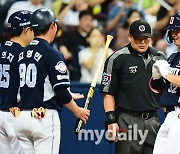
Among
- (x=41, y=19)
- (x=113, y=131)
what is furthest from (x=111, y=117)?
(x=41, y=19)

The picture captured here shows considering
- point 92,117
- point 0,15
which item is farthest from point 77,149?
point 0,15

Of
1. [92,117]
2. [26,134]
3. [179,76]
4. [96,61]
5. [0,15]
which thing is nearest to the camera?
[179,76]

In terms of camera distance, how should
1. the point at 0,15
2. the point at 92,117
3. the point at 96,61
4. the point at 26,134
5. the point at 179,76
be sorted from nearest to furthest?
the point at 179,76, the point at 26,134, the point at 92,117, the point at 96,61, the point at 0,15

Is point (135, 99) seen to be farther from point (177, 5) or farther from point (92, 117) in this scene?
point (177, 5)

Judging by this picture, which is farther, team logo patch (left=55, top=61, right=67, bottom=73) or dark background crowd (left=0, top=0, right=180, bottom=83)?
dark background crowd (left=0, top=0, right=180, bottom=83)

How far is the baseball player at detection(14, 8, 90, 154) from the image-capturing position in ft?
23.0

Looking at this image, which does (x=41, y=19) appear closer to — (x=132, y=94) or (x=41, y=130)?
(x=41, y=130)

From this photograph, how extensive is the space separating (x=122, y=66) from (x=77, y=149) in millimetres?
1977

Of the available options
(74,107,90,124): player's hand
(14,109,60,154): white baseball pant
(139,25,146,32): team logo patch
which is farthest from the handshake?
(14,109,60,154): white baseball pant

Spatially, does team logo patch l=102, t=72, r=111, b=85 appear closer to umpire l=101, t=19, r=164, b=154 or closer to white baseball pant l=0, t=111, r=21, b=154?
umpire l=101, t=19, r=164, b=154

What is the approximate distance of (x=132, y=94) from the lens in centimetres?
758

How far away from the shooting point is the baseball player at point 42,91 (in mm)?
7020

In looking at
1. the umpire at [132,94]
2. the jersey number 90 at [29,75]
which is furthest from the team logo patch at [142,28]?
the jersey number 90 at [29,75]

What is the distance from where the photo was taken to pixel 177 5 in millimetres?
12305
